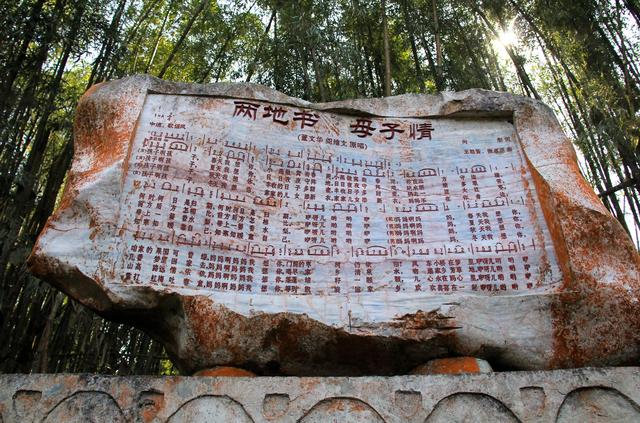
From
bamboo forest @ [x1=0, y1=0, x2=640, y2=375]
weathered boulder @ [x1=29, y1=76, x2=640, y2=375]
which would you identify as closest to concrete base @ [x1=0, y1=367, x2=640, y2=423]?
weathered boulder @ [x1=29, y1=76, x2=640, y2=375]

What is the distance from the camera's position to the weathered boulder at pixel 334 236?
10.5 ft

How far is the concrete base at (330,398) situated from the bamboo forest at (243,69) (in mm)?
2581

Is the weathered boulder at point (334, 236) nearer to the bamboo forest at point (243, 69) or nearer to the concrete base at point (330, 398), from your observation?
the concrete base at point (330, 398)

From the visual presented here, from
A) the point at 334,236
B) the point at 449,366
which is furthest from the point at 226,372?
the point at 449,366

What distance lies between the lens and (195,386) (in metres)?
2.93

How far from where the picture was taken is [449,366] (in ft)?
10.5

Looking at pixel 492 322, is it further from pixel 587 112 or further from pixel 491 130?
pixel 587 112

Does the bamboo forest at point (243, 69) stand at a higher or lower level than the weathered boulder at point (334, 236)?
higher

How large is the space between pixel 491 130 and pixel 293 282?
83.4 inches

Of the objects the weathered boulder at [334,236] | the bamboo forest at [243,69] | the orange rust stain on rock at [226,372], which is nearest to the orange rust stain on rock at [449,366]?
the weathered boulder at [334,236]

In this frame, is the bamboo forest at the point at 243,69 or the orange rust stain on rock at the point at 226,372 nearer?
the orange rust stain on rock at the point at 226,372

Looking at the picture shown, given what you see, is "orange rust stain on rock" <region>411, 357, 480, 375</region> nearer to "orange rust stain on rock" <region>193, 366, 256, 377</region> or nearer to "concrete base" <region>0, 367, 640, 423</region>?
"concrete base" <region>0, 367, 640, 423</region>

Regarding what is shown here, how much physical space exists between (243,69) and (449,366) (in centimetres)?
647

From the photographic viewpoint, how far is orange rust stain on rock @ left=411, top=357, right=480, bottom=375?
10.3ft
